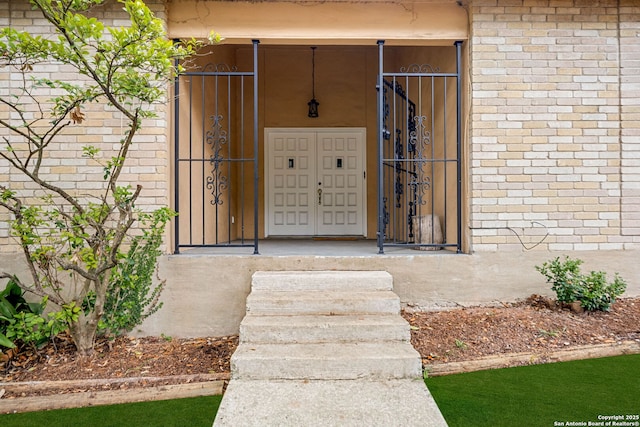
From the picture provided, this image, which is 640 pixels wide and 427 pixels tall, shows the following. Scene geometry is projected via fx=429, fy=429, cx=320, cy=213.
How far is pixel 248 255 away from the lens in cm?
452

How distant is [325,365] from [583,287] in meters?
2.95

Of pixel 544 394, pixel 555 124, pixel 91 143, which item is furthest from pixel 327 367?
pixel 555 124

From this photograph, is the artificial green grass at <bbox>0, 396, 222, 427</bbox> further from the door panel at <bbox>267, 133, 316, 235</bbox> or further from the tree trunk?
the door panel at <bbox>267, 133, 316, 235</bbox>

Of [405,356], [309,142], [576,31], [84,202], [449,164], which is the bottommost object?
[405,356]

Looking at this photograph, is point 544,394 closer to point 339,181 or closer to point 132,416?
point 132,416

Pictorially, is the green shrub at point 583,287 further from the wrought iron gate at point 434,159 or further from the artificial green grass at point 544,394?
the wrought iron gate at point 434,159

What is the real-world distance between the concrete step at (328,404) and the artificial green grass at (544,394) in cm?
28

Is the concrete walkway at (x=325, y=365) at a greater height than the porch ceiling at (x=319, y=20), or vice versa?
the porch ceiling at (x=319, y=20)

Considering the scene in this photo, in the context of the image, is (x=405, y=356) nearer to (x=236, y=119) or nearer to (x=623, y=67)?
(x=623, y=67)

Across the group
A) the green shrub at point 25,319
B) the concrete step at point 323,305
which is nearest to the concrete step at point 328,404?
the concrete step at point 323,305

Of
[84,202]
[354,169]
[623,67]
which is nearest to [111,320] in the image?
[84,202]

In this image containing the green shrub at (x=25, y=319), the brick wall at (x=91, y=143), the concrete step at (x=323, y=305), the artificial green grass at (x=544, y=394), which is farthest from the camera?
the brick wall at (x=91, y=143)

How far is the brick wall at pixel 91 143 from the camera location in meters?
4.46

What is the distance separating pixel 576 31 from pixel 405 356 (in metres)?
4.02
